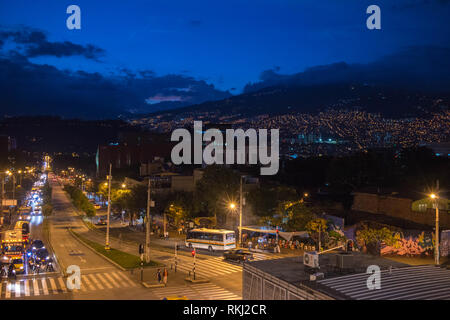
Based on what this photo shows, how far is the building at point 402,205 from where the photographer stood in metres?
37.3

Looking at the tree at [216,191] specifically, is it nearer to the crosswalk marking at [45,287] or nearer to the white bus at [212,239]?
the white bus at [212,239]

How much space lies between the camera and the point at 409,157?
7438 centimetres

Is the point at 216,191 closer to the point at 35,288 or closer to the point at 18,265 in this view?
the point at 18,265

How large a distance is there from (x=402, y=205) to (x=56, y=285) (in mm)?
34175

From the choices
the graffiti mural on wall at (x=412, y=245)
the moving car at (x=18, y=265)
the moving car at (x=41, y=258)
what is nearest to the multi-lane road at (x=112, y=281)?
the moving car at (x=41, y=258)

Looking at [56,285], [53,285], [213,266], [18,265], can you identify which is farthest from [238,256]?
[18,265]

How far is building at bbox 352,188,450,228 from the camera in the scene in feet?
122

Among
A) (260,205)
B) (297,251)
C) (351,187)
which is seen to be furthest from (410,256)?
(351,187)

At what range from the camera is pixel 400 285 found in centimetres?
1353

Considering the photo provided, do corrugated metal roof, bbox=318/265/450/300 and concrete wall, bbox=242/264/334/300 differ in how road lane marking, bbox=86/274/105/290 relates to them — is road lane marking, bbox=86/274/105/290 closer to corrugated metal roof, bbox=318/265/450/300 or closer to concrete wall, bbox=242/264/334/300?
concrete wall, bbox=242/264/334/300

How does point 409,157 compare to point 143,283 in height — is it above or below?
above

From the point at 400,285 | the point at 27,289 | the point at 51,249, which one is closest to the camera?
the point at 400,285

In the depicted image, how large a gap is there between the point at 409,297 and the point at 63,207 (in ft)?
292
